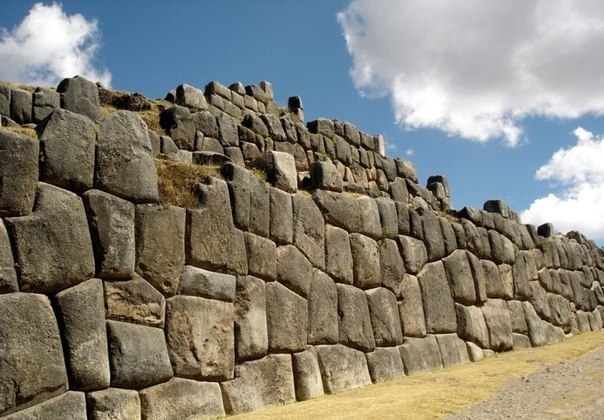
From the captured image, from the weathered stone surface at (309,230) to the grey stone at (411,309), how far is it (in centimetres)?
203

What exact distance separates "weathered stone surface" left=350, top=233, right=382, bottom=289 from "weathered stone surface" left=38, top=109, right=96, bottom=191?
175 inches

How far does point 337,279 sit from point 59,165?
433cm

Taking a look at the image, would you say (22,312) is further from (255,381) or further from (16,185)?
(255,381)

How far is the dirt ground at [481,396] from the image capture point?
21.4ft

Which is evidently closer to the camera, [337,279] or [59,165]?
[59,165]

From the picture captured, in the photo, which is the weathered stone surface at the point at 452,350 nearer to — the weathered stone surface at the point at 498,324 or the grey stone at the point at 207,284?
the weathered stone surface at the point at 498,324

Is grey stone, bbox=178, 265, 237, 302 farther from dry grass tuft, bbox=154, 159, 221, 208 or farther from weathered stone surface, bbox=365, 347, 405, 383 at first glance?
weathered stone surface, bbox=365, 347, 405, 383

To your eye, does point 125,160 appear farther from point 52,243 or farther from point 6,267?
point 6,267

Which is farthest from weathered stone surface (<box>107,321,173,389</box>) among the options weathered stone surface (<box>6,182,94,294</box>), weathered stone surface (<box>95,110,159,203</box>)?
weathered stone surface (<box>95,110,159,203</box>)

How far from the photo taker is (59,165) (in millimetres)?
5531

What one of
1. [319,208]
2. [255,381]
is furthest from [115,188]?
[319,208]

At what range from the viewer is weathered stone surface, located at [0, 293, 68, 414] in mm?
4781

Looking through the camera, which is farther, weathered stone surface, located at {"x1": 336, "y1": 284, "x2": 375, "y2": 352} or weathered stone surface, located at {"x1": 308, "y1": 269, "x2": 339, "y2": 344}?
weathered stone surface, located at {"x1": 336, "y1": 284, "x2": 375, "y2": 352}

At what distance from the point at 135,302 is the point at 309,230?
305 cm
